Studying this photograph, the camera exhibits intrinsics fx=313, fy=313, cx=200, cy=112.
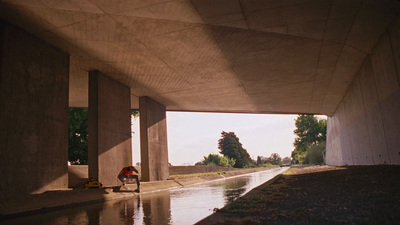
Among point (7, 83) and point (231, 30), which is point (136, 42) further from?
point (7, 83)

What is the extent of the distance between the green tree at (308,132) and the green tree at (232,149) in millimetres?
17849

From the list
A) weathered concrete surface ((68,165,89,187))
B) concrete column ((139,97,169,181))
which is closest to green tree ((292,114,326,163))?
concrete column ((139,97,169,181))

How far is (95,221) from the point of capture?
5965 mm

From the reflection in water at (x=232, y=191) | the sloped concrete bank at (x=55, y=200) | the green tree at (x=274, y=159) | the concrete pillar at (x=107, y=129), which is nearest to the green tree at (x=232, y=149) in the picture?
the green tree at (x=274, y=159)

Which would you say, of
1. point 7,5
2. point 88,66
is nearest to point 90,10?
point 7,5

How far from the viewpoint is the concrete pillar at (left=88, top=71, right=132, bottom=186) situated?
48.4 ft

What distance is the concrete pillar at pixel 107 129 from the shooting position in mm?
14758

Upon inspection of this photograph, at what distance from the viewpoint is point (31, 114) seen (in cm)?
1043

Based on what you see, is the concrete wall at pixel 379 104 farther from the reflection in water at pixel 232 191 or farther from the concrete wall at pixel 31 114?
the concrete wall at pixel 31 114

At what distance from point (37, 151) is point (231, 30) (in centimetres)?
788

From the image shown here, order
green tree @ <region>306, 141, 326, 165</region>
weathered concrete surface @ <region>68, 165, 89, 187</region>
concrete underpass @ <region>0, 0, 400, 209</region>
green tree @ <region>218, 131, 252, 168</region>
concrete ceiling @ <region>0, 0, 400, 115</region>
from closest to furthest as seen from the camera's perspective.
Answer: concrete ceiling @ <region>0, 0, 400, 115</region> < concrete underpass @ <region>0, 0, 400, 209</region> < weathered concrete surface @ <region>68, 165, 89, 187</region> < green tree @ <region>306, 141, 326, 165</region> < green tree @ <region>218, 131, 252, 168</region>

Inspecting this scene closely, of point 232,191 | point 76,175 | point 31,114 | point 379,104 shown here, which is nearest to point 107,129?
point 76,175

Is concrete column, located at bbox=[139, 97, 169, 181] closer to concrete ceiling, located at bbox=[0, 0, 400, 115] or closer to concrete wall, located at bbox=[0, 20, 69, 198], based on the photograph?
concrete ceiling, located at bbox=[0, 0, 400, 115]

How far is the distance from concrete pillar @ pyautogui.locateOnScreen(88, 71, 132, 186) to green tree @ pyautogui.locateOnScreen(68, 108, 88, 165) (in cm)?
1135
